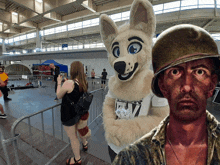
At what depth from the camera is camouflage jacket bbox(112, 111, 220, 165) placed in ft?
1.39

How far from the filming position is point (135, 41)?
107 cm

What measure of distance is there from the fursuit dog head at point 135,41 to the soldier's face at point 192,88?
62 centimetres

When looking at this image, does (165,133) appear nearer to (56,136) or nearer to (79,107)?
(79,107)

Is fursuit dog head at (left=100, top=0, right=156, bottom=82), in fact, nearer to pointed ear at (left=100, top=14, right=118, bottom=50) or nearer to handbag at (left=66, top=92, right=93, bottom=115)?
pointed ear at (left=100, top=14, right=118, bottom=50)

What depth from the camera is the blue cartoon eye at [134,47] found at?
1.08 meters

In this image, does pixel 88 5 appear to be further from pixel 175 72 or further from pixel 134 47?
pixel 175 72

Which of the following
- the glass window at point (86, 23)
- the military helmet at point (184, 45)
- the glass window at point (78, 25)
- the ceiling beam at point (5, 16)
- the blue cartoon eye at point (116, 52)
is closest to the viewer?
the military helmet at point (184, 45)

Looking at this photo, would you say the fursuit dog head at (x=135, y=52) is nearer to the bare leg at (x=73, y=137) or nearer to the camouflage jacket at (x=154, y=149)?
the camouflage jacket at (x=154, y=149)

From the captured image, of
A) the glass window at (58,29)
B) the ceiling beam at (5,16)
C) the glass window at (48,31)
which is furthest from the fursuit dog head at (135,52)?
the glass window at (48,31)

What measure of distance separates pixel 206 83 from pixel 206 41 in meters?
0.14

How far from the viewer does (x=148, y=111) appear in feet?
3.41

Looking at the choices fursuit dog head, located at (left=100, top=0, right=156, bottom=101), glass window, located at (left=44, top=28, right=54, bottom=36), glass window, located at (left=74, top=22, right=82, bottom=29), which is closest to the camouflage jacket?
fursuit dog head, located at (left=100, top=0, right=156, bottom=101)

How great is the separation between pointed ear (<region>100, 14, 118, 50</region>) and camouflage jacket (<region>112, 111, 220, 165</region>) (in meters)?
0.98

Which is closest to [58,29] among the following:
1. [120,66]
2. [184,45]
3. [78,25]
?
[78,25]
